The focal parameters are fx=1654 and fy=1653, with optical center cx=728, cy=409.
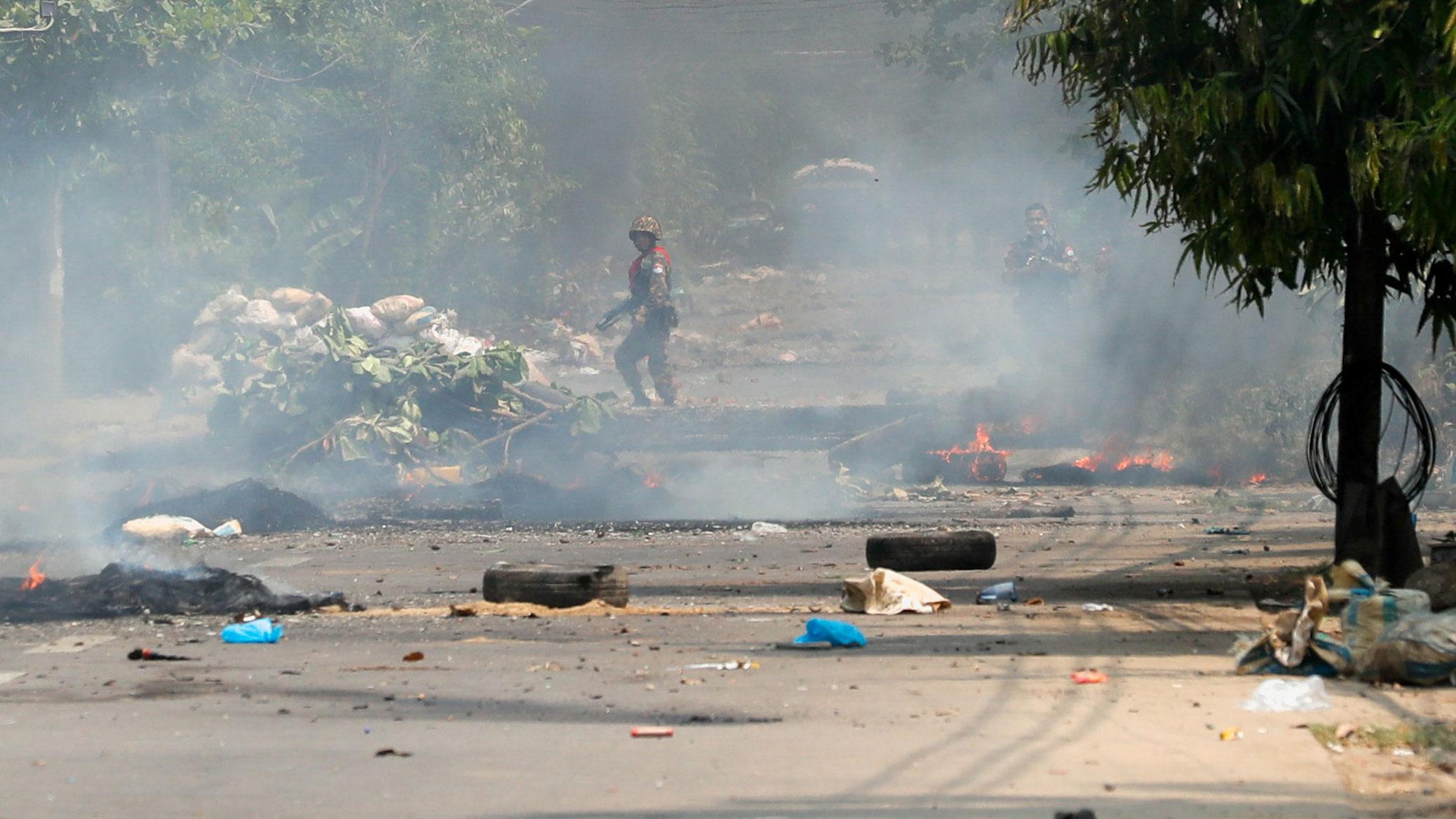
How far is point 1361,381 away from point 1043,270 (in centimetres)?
1255

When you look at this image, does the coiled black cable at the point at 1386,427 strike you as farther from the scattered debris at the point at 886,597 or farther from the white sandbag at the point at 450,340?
the white sandbag at the point at 450,340

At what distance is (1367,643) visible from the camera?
600cm

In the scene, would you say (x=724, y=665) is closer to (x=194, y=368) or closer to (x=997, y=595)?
(x=997, y=595)

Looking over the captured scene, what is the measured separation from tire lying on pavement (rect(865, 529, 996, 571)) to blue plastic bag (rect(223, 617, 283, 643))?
145 inches

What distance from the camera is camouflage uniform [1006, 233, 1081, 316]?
68.4 feet

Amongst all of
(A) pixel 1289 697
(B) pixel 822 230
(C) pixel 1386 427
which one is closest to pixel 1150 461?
(C) pixel 1386 427

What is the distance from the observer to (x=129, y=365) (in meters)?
22.6

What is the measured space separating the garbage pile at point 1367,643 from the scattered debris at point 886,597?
2.07m

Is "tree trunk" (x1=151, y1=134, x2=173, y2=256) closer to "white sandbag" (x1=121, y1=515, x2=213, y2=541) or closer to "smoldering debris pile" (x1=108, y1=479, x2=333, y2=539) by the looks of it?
"smoldering debris pile" (x1=108, y1=479, x2=333, y2=539)

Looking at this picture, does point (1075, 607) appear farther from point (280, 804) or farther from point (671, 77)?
point (671, 77)

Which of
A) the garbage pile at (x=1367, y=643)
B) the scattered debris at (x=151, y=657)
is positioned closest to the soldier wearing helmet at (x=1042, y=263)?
the garbage pile at (x=1367, y=643)

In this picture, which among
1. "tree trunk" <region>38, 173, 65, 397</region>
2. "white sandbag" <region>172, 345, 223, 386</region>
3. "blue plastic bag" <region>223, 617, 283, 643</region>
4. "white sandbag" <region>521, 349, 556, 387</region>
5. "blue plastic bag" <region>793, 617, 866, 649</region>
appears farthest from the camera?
"white sandbag" <region>521, 349, 556, 387</region>

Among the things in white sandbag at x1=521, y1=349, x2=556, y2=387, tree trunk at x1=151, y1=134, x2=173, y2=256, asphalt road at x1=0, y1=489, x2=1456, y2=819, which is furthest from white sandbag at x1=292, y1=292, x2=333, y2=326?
asphalt road at x1=0, y1=489, x2=1456, y2=819

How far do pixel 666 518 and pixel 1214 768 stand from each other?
400 inches
